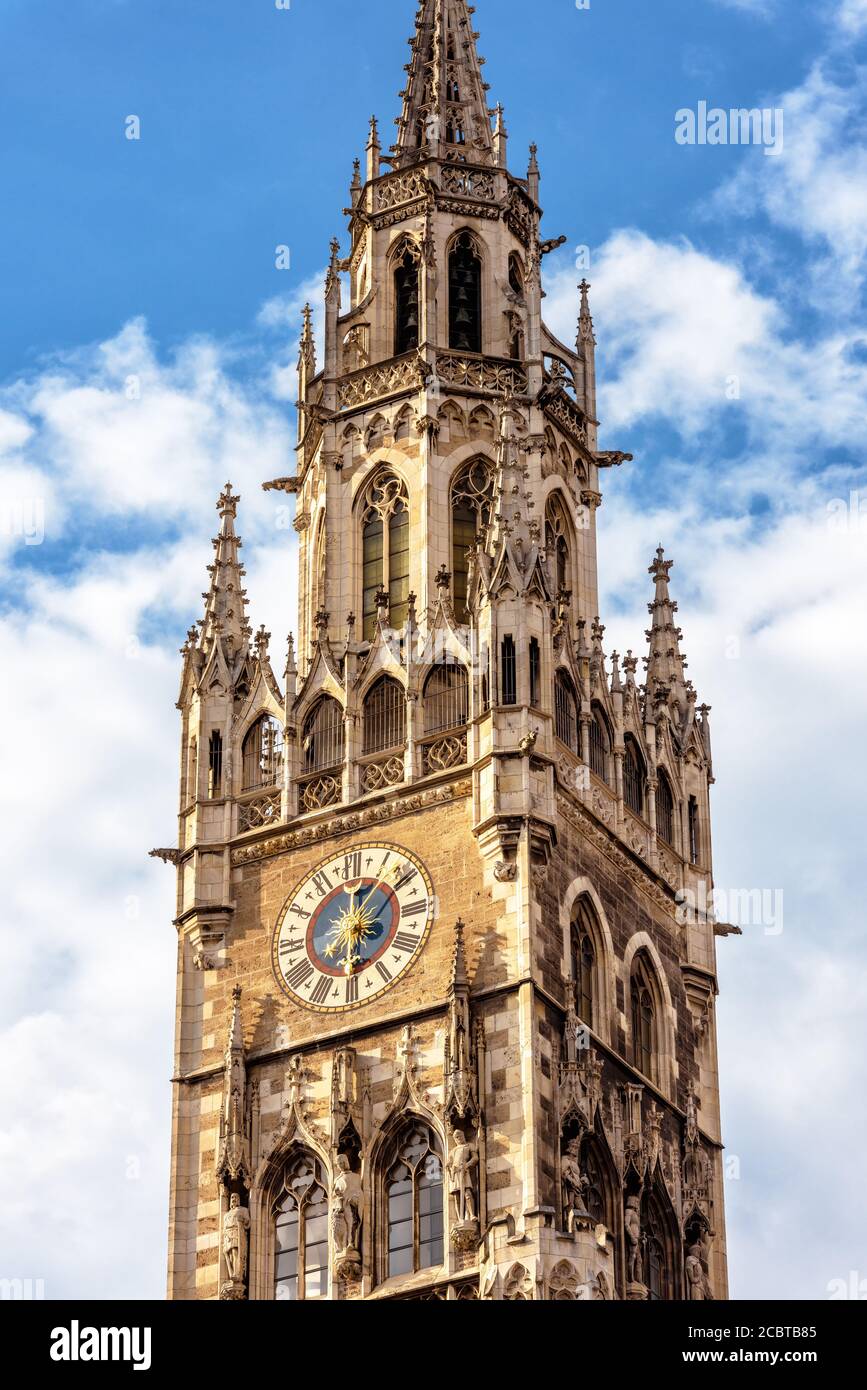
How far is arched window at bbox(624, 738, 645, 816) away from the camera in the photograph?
64.7m

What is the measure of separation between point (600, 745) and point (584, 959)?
4842 millimetres

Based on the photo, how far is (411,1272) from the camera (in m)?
56.9

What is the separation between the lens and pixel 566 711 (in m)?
63.0

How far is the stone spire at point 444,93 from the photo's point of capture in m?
73.1

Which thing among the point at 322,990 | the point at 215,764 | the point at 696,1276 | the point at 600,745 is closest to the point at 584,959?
the point at 322,990

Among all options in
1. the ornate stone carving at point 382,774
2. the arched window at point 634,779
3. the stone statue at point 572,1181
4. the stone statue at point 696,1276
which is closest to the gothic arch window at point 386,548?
the ornate stone carving at point 382,774

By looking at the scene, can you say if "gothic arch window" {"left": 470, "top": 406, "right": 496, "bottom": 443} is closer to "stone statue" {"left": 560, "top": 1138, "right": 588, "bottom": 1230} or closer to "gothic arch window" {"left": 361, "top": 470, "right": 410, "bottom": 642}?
"gothic arch window" {"left": 361, "top": 470, "right": 410, "bottom": 642}

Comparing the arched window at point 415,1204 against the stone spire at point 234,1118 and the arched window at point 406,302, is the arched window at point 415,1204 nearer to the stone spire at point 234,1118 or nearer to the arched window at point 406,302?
the stone spire at point 234,1118

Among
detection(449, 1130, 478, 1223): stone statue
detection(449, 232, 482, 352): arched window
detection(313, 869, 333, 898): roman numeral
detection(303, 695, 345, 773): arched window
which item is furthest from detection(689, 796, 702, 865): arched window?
detection(449, 1130, 478, 1223): stone statue

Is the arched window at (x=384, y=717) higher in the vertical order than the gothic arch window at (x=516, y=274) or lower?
lower
